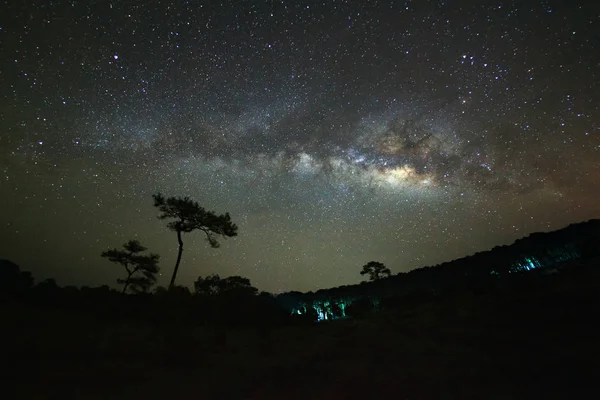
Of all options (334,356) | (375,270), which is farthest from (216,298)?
(375,270)

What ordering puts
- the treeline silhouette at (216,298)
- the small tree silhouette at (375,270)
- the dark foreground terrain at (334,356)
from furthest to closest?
the small tree silhouette at (375,270) → the treeline silhouette at (216,298) → the dark foreground terrain at (334,356)

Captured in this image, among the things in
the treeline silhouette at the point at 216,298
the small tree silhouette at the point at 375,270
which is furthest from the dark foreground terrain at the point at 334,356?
the small tree silhouette at the point at 375,270

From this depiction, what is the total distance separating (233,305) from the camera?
1666 centimetres

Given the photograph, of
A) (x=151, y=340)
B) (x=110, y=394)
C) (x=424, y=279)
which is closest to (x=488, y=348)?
(x=110, y=394)

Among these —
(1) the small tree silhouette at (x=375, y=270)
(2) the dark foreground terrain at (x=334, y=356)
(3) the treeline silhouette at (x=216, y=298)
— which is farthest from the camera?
(1) the small tree silhouette at (x=375, y=270)

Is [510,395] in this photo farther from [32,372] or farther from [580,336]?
[32,372]

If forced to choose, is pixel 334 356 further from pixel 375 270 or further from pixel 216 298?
pixel 375 270

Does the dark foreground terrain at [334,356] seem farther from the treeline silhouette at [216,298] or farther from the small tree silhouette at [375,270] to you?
the small tree silhouette at [375,270]

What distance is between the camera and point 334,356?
30.1 ft

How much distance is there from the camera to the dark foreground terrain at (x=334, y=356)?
20.7ft

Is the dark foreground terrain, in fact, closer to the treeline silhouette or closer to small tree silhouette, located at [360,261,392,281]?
the treeline silhouette

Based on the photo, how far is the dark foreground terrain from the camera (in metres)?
6.32

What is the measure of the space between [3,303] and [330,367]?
48.0 feet

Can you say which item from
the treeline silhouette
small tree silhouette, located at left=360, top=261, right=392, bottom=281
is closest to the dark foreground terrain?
the treeline silhouette
